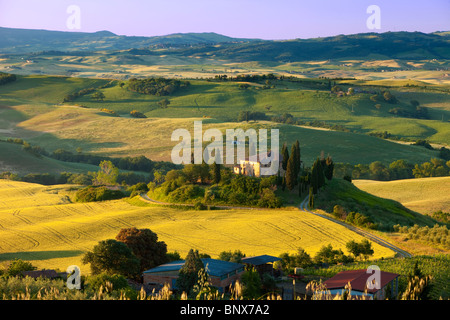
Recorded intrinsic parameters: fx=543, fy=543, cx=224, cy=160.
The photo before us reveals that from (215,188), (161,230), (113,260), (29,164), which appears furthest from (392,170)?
(113,260)

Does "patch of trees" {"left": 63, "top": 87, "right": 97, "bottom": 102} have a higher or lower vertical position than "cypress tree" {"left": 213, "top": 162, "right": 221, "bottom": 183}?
higher

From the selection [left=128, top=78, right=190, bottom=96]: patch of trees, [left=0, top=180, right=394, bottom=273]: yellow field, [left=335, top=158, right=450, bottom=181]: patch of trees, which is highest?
[left=128, top=78, right=190, bottom=96]: patch of trees

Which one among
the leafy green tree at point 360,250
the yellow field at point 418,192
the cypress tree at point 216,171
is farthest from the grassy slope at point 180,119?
the leafy green tree at point 360,250

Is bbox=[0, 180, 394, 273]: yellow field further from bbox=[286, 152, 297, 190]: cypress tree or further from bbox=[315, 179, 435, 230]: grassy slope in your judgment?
bbox=[286, 152, 297, 190]: cypress tree

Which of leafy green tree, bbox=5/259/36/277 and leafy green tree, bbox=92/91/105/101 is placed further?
leafy green tree, bbox=92/91/105/101

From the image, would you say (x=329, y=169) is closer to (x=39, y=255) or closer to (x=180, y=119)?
(x=39, y=255)

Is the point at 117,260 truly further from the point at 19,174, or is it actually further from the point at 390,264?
the point at 19,174

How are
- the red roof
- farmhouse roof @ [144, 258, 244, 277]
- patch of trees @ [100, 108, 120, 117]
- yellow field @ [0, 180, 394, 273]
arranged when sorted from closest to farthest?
the red roof
farmhouse roof @ [144, 258, 244, 277]
yellow field @ [0, 180, 394, 273]
patch of trees @ [100, 108, 120, 117]

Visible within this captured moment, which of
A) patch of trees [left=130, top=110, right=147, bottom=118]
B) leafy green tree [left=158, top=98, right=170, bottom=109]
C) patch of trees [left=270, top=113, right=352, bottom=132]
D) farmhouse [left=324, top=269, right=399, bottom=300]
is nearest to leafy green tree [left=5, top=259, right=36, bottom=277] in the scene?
farmhouse [left=324, top=269, right=399, bottom=300]
